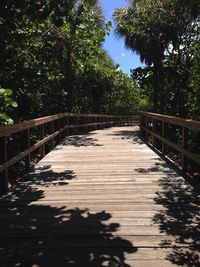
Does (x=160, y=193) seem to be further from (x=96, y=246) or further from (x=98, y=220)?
(x=96, y=246)

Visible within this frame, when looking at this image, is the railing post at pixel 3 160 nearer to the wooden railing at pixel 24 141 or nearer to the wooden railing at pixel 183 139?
the wooden railing at pixel 24 141

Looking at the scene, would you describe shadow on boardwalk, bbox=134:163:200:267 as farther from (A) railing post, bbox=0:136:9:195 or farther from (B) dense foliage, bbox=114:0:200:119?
(B) dense foliage, bbox=114:0:200:119

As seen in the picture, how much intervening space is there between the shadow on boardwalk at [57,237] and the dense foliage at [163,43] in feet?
48.5

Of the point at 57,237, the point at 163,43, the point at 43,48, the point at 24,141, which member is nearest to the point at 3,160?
the point at 24,141

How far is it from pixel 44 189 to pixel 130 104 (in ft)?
166

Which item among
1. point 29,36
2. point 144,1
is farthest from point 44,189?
point 144,1

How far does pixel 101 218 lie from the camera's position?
577cm

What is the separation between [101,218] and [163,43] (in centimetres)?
1766

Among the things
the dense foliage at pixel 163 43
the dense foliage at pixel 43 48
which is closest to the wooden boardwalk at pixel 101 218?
the dense foliage at pixel 43 48

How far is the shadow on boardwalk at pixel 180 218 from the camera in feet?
15.0

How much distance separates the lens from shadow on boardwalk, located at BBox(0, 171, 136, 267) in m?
4.45

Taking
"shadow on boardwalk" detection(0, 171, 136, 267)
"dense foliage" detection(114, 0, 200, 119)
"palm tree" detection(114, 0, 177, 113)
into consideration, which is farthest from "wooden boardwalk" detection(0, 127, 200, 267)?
"palm tree" detection(114, 0, 177, 113)

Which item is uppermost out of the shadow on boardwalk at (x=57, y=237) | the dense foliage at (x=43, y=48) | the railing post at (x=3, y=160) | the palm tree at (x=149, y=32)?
the palm tree at (x=149, y=32)

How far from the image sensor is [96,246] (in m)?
4.79
